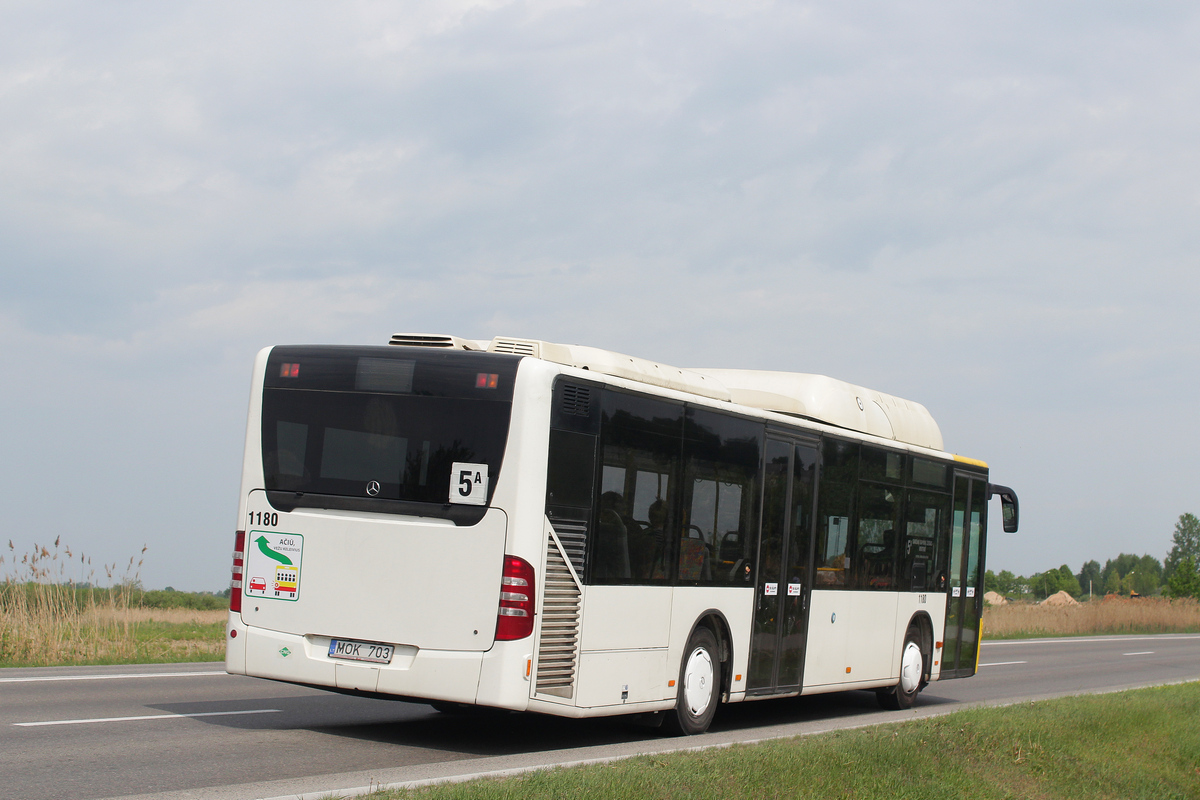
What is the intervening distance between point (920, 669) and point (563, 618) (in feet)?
26.7

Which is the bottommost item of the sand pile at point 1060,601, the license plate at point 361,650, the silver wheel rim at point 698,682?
the sand pile at point 1060,601

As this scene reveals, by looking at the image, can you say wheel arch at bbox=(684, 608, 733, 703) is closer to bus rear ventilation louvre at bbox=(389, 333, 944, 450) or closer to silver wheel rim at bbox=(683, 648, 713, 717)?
silver wheel rim at bbox=(683, 648, 713, 717)

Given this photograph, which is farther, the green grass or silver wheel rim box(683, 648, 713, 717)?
silver wheel rim box(683, 648, 713, 717)

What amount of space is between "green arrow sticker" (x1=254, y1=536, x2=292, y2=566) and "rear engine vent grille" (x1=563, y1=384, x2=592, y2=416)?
2429 mm

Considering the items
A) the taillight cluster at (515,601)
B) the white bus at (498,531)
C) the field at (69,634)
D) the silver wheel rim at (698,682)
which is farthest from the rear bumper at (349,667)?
the field at (69,634)

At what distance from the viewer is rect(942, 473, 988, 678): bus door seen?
16.4 metres

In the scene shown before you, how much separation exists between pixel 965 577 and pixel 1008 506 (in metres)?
1.38

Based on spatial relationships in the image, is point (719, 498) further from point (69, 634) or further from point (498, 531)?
point (69, 634)

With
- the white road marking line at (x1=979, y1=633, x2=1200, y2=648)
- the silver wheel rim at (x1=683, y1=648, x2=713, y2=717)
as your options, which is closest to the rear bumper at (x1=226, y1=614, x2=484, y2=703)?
the silver wheel rim at (x1=683, y1=648, x2=713, y2=717)

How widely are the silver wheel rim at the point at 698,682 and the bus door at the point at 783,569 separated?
73 centimetres

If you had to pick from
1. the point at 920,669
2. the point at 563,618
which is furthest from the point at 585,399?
the point at 920,669

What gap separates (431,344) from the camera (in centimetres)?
985

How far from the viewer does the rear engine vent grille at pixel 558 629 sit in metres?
8.95

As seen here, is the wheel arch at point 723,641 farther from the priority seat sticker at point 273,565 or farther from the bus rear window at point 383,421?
the priority seat sticker at point 273,565
